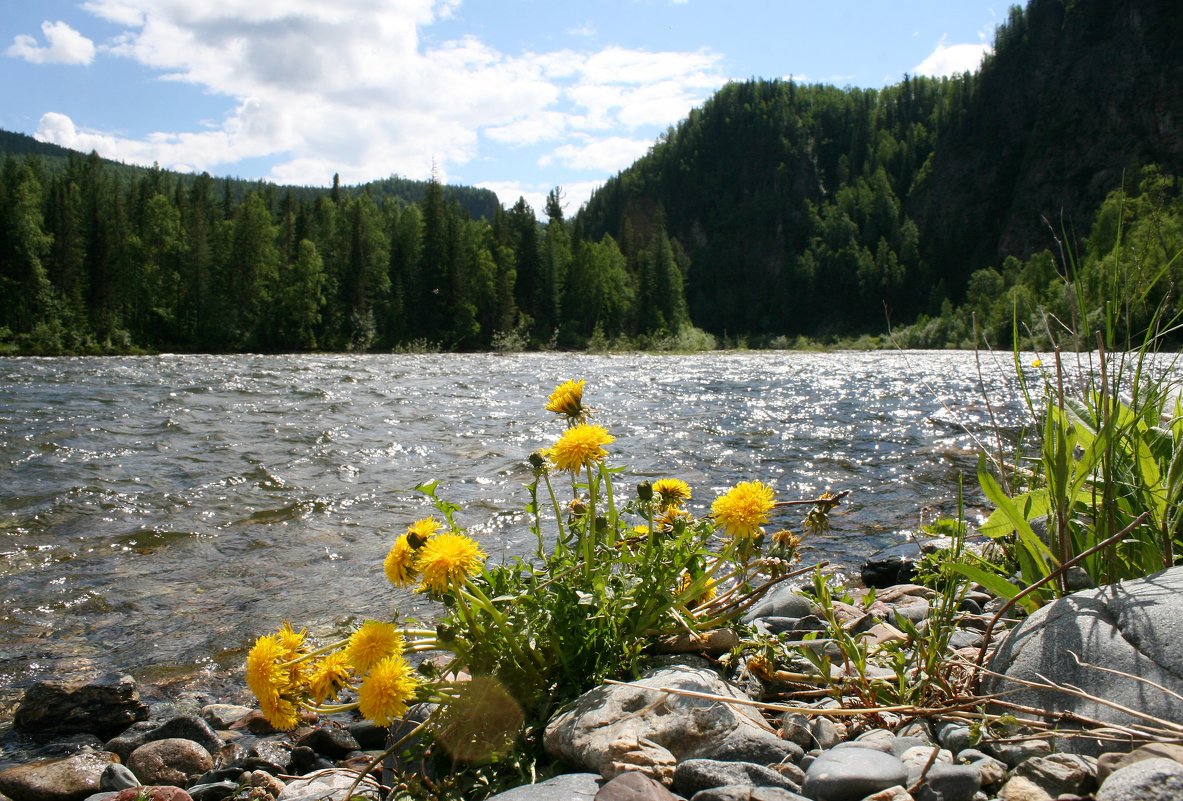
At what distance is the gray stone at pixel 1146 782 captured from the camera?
1800mm

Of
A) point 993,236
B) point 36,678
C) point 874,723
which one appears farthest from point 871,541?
Result: point 993,236

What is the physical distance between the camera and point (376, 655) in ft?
8.16

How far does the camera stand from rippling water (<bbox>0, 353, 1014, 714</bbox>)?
633 centimetres

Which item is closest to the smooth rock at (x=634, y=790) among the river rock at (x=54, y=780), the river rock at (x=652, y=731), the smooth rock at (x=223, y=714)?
the river rock at (x=652, y=731)

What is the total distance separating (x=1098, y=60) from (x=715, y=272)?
231 ft

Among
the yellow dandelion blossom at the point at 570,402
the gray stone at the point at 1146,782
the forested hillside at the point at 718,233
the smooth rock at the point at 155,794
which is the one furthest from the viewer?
the forested hillside at the point at 718,233

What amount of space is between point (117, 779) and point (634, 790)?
2.82 meters

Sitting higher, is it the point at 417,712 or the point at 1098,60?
the point at 1098,60

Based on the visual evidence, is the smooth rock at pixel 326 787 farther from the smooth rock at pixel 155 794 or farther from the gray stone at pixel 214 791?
the smooth rock at pixel 155 794

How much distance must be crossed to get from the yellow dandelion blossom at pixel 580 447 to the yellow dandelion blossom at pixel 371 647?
2.70ft

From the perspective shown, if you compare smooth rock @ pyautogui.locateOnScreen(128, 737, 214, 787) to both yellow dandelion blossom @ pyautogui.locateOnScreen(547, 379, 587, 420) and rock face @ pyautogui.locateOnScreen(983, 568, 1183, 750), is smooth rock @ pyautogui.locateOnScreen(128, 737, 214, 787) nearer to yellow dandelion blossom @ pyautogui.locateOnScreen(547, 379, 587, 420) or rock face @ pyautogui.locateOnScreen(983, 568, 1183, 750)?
yellow dandelion blossom @ pyautogui.locateOnScreen(547, 379, 587, 420)

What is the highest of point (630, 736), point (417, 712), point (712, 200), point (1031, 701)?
point (712, 200)

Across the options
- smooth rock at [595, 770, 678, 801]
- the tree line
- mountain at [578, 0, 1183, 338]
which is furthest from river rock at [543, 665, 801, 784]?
mountain at [578, 0, 1183, 338]

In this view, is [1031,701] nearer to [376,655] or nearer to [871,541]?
[376,655]
